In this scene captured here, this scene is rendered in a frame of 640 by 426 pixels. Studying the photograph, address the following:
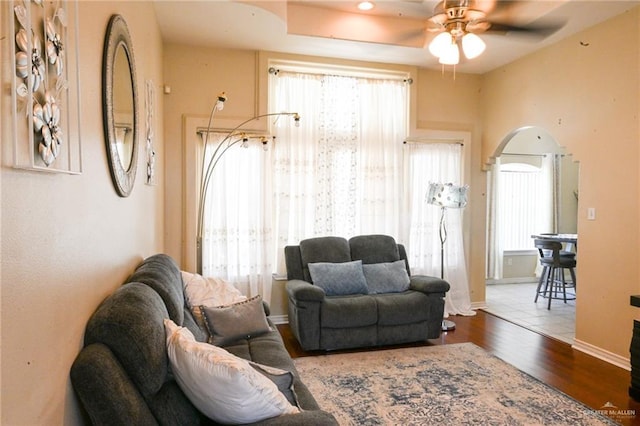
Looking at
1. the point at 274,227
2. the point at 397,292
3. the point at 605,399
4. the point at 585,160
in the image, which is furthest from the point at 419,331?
the point at 585,160

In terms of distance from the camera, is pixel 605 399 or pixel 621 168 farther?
pixel 621 168

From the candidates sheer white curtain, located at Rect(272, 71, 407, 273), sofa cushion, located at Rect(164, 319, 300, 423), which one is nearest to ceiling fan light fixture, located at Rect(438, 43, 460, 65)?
sheer white curtain, located at Rect(272, 71, 407, 273)

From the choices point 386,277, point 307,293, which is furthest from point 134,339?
point 386,277

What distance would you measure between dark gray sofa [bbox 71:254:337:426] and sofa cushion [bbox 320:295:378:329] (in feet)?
5.99

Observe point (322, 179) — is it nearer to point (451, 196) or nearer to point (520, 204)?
point (451, 196)

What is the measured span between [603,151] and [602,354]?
6.00 ft

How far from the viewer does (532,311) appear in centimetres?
528

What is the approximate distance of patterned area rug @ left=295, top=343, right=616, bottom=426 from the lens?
8.54 feet

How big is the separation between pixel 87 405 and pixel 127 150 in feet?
4.71

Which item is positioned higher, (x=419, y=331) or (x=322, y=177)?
(x=322, y=177)

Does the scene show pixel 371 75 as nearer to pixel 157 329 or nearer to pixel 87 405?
pixel 157 329

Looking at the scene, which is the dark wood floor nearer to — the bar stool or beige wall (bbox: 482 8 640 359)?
beige wall (bbox: 482 8 640 359)

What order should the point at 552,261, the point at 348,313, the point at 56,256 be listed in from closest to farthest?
1. the point at 56,256
2. the point at 348,313
3. the point at 552,261

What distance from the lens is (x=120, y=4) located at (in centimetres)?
220
